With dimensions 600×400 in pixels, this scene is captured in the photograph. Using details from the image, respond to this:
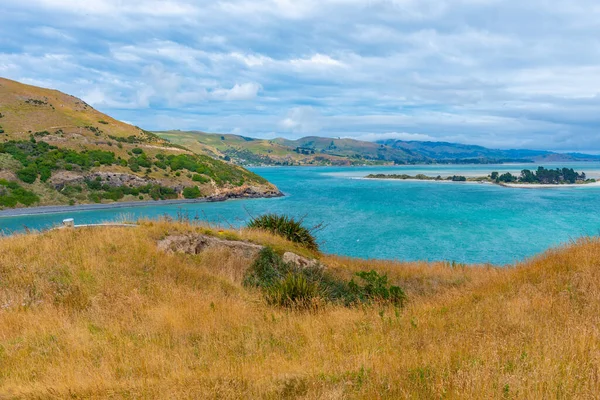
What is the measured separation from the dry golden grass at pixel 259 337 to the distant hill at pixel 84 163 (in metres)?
67.7

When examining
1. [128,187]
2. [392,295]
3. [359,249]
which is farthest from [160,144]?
[392,295]

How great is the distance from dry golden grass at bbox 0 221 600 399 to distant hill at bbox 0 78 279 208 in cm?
6770

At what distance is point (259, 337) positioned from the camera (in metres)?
6.11

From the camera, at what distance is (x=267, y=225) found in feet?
58.8

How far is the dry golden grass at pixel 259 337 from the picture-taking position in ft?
13.7

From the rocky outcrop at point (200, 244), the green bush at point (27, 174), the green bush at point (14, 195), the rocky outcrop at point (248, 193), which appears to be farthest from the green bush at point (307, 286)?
the rocky outcrop at point (248, 193)

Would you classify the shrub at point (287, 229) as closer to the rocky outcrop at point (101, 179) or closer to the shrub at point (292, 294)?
the shrub at point (292, 294)

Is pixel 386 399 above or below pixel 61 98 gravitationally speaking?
below

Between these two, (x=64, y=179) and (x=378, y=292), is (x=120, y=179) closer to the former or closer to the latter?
(x=64, y=179)

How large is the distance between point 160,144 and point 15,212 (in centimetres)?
5380

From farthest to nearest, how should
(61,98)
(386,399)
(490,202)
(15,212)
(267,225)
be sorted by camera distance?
(61,98)
(490,202)
(15,212)
(267,225)
(386,399)

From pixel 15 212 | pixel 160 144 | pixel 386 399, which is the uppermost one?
pixel 160 144

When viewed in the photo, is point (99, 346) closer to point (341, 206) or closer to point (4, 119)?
point (341, 206)

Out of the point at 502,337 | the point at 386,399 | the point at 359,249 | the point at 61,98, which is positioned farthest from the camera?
the point at 61,98
